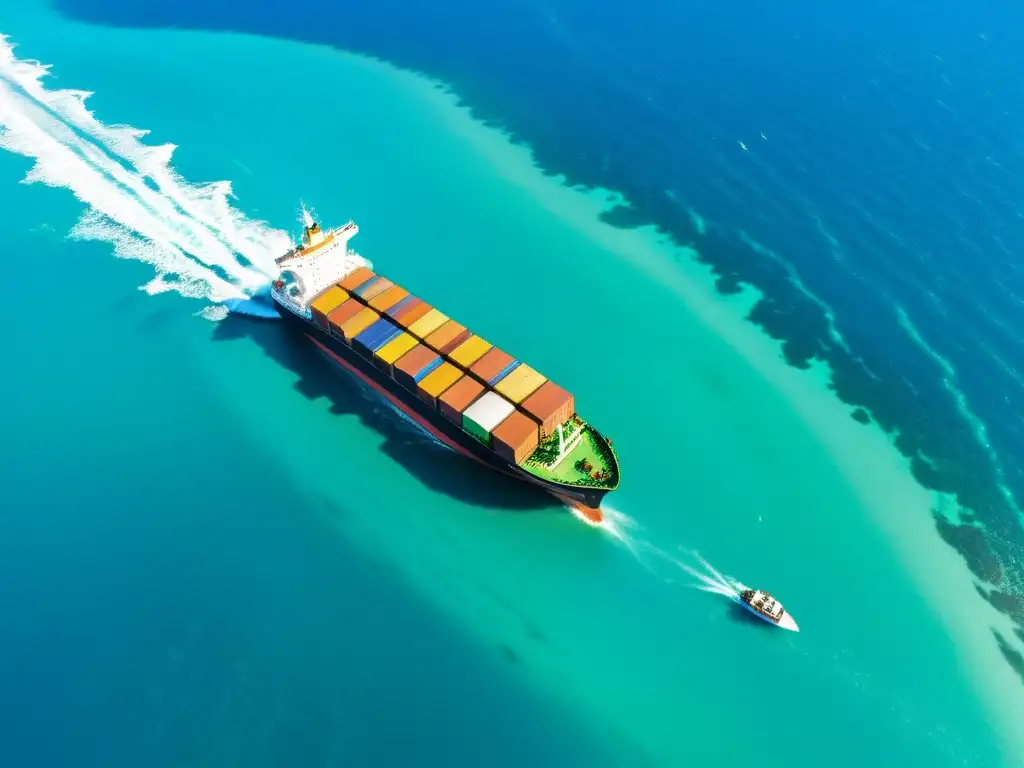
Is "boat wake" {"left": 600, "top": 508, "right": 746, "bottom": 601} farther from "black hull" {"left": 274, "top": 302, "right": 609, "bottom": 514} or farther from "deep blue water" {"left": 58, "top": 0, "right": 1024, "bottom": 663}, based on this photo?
"deep blue water" {"left": 58, "top": 0, "right": 1024, "bottom": 663}

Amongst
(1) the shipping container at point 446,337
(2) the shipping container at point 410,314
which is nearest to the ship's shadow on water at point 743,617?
(1) the shipping container at point 446,337

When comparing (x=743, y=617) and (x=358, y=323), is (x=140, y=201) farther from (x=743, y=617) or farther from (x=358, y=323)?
(x=743, y=617)

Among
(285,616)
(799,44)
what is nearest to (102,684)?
(285,616)

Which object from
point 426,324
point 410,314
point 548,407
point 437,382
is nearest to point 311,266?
point 410,314

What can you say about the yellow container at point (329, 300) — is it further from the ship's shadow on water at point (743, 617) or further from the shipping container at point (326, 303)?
the ship's shadow on water at point (743, 617)

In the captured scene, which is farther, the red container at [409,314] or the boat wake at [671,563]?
the red container at [409,314]
